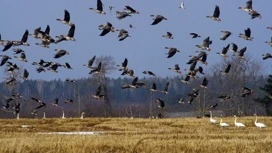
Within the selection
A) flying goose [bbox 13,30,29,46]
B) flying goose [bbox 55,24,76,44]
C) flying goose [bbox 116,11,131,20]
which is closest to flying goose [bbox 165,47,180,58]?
flying goose [bbox 116,11,131,20]

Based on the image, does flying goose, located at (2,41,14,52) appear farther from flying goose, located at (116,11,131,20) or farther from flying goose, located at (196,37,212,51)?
flying goose, located at (196,37,212,51)

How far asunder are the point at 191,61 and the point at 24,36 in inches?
337

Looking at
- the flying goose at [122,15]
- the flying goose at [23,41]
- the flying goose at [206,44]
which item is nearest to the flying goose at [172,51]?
the flying goose at [206,44]

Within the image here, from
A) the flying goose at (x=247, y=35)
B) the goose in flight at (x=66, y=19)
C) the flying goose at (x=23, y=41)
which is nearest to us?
the goose in flight at (x=66, y=19)

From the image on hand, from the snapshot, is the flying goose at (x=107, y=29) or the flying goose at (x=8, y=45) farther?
the flying goose at (x=8, y=45)

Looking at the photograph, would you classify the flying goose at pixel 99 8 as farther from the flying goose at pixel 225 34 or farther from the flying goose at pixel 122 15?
the flying goose at pixel 225 34

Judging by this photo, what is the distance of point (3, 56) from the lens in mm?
26984

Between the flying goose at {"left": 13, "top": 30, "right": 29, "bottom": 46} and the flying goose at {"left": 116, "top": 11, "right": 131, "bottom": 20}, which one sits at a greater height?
the flying goose at {"left": 116, "top": 11, "right": 131, "bottom": 20}

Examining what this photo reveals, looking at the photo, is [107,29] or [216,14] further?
[216,14]

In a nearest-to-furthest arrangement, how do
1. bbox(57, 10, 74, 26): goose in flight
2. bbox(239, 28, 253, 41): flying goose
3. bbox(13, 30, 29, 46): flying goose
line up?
bbox(57, 10, 74, 26): goose in flight, bbox(239, 28, 253, 41): flying goose, bbox(13, 30, 29, 46): flying goose

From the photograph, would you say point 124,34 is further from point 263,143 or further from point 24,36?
point 263,143

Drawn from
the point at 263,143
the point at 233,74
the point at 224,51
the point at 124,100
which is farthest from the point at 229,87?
the point at 124,100

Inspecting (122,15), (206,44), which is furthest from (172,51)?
(122,15)

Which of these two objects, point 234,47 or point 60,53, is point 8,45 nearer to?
point 60,53
